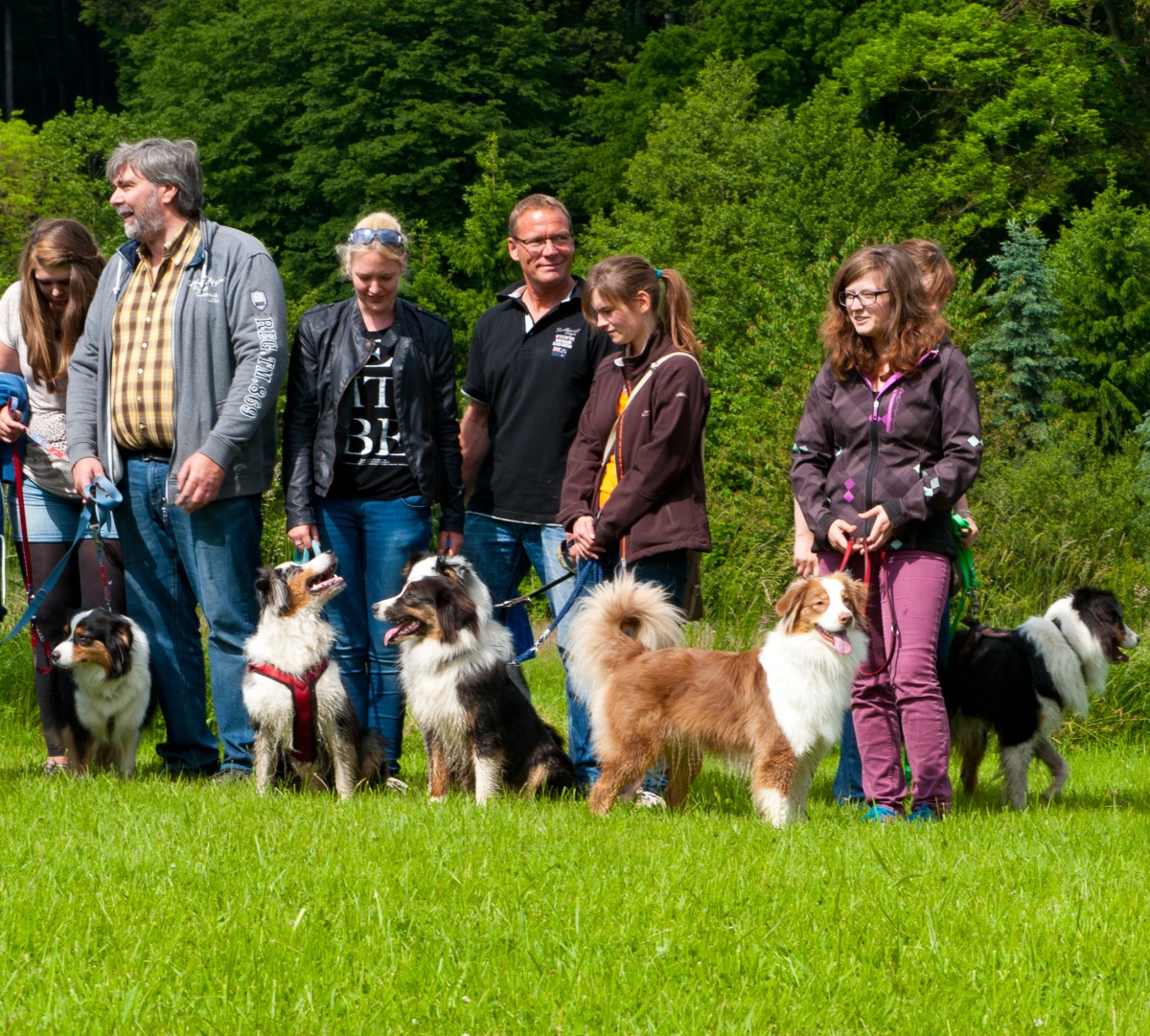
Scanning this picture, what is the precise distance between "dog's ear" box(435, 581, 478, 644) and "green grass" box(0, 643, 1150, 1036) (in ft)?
2.57

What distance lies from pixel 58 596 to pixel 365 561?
68.8 inches

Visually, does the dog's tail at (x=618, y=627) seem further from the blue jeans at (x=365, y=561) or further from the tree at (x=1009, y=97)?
the tree at (x=1009, y=97)

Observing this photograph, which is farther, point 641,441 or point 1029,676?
point 1029,676

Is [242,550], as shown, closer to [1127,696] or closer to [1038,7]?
[1127,696]

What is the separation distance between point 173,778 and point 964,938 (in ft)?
14.4

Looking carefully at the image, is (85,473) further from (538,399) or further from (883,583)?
(883,583)

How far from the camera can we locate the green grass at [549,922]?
357 centimetres

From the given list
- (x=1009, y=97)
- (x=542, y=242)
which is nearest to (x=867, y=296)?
(x=542, y=242)

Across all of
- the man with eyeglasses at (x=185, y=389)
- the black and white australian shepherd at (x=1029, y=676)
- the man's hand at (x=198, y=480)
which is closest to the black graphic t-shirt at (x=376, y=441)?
the man with eyeglasses at (x=185, y=389)

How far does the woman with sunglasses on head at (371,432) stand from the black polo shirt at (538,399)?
0.77 feet

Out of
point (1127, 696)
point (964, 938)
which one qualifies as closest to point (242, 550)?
point (964, 938)

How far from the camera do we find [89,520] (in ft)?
22.7

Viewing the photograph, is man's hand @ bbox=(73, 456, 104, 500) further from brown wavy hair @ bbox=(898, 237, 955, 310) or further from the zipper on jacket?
brown wavy hair @ bbox=(898, 237, 955, 310)

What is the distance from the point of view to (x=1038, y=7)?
121 feet
